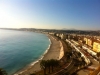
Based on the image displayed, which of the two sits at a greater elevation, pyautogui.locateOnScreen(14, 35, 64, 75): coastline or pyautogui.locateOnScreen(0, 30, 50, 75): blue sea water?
pyautogui.locateOnScreen(14, 35, 64, 75): coastline

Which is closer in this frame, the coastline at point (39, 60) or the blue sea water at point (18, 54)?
the coastline at point (39, 60)

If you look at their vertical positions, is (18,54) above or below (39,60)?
below

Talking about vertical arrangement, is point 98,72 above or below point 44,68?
above

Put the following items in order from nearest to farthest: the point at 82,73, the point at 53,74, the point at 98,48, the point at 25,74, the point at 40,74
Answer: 1. the point at 82,73
2. the point at 53,74
3. the point at 40,74
4. the point at 25,74
5. the point at 98,48

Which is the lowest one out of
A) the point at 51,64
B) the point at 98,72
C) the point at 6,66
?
the point at 6,66

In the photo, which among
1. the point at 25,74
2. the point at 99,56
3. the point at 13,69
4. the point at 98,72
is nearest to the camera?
the point at 98,72

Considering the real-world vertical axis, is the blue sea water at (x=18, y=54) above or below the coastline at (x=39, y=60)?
below

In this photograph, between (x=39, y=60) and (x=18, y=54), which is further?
(x=18, y=54)

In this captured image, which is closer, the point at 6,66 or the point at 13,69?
the point at 13,69

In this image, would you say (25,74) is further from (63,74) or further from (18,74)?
(63,74)

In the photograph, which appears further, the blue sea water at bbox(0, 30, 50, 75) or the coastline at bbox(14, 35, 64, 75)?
the blue sea water at bbox(0, 30, 50, 75)

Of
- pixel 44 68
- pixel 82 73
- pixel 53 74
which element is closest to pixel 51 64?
pixel 44 68
